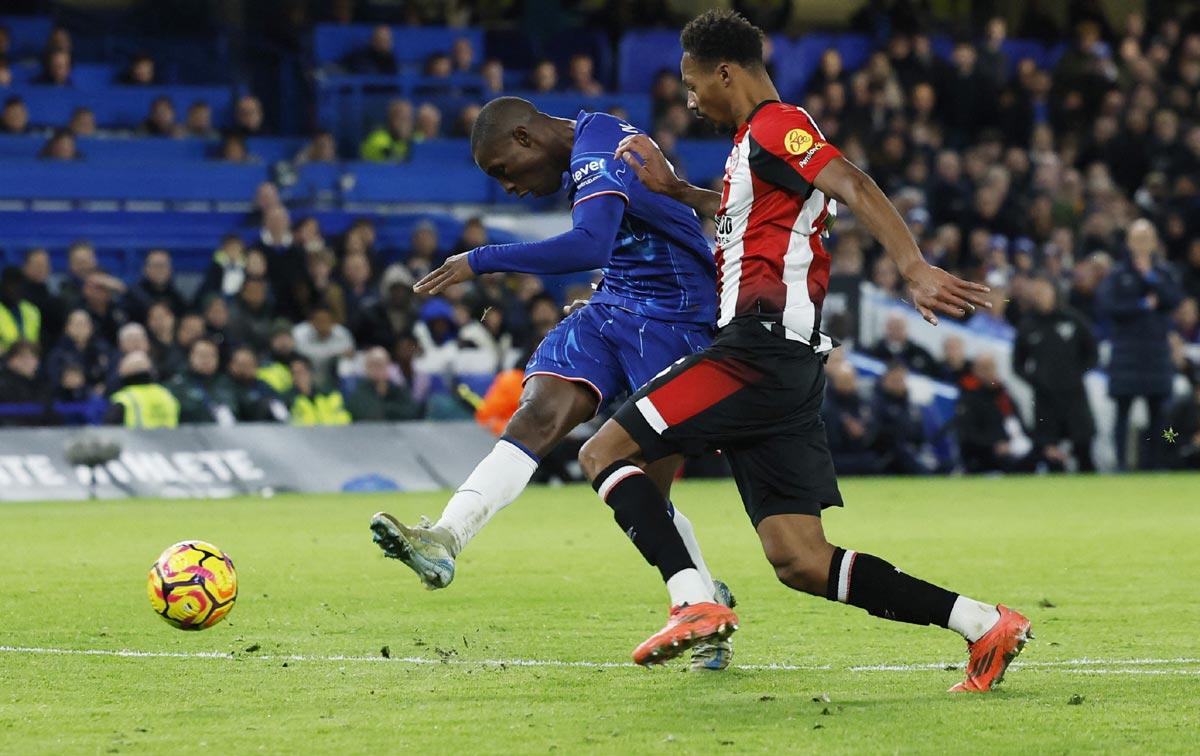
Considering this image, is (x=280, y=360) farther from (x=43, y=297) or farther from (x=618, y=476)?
(x=618, y=476)

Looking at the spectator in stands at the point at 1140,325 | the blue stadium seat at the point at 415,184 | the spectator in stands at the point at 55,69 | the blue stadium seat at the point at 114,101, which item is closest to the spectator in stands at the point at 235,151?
the blue stadium seat at the point at 415,184

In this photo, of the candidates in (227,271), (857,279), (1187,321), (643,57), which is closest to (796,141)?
(227,271)

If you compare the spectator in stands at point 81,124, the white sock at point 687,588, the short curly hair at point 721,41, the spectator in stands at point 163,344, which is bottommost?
the spectator in stands at point 163,344

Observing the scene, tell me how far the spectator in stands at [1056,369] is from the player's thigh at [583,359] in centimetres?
1323

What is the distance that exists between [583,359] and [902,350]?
1364cm

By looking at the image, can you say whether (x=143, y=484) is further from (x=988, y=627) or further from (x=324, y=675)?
(x=988, y=627)

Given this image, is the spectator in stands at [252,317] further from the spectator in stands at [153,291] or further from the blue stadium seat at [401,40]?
the blue stadium seat at [401,40]

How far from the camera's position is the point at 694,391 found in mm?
6418

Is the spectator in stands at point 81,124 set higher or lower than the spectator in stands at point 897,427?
higher

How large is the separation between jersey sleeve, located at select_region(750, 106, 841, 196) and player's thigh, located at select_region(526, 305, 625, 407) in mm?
1321

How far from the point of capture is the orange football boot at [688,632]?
5.99m

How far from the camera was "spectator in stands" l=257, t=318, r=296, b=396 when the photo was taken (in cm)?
1792

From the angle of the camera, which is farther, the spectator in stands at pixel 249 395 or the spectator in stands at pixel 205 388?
the spectator in stands at pixel 249 395

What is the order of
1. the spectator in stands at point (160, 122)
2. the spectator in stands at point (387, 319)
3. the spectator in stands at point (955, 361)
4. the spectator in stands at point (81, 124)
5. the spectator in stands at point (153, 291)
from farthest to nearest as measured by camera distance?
the spectator in stands at point (160, 122) → the spectator in stands at point (81, 124) → the spectator in stands at point (955, 361) → the spectator in stands at point (387, 319) → the spectator in stands at point (153, 291)
